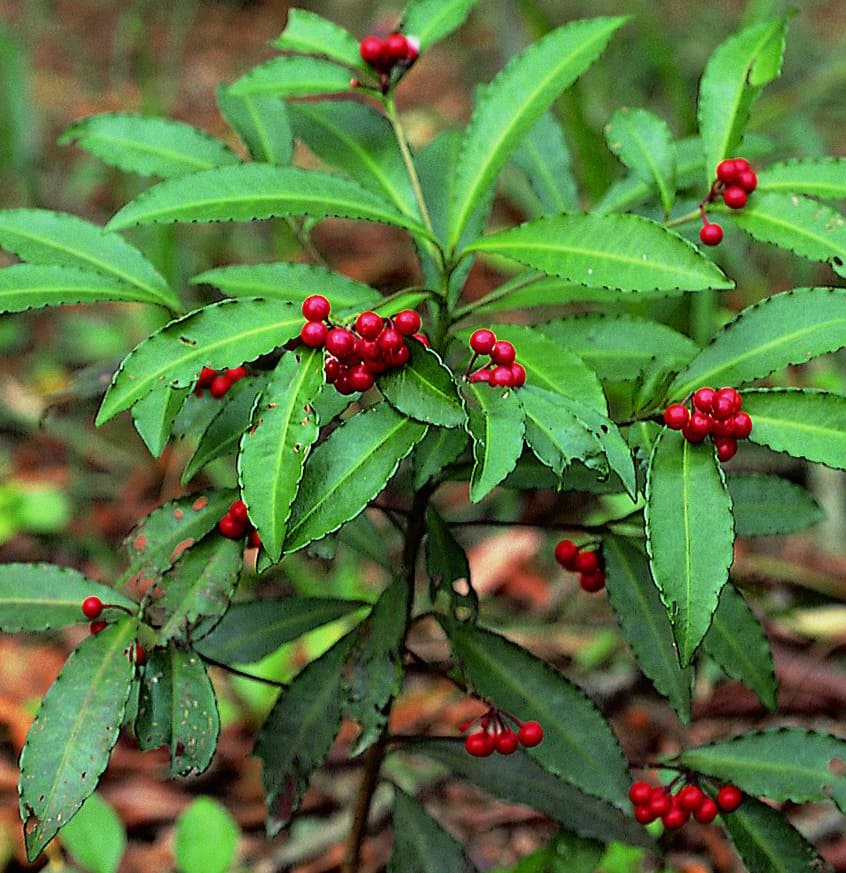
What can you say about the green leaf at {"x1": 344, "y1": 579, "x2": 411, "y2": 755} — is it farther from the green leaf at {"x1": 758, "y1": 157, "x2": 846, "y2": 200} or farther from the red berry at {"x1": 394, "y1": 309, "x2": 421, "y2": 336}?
the green leaf at {"x1": 758, "y1": 157, "x2": 846, "y2": 200}

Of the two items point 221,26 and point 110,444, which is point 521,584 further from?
point 221,26

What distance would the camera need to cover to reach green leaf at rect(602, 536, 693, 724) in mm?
1010

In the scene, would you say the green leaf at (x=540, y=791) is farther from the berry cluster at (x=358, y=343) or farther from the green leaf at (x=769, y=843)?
the berry cluster at (x=358, y=343)

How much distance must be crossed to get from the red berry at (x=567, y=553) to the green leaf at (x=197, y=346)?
0.41m

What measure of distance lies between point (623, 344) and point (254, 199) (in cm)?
38

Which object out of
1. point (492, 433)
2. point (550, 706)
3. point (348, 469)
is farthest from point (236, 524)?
point (550, 706)

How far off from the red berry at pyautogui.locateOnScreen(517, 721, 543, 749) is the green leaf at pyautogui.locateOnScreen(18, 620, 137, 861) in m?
0.37

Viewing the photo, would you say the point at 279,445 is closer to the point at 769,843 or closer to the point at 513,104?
the point at 513,104

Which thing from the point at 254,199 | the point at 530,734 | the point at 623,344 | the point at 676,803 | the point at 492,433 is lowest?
the point at 676,803

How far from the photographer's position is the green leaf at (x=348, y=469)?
0.78m

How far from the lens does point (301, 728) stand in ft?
3.57

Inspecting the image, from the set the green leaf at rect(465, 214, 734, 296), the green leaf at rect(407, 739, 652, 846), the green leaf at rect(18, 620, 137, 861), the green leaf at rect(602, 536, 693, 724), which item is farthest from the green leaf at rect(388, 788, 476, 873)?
the green leaf at rect(465, 214, 734, 296)

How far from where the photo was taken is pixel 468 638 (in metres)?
1.10

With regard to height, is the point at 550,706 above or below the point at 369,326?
below
